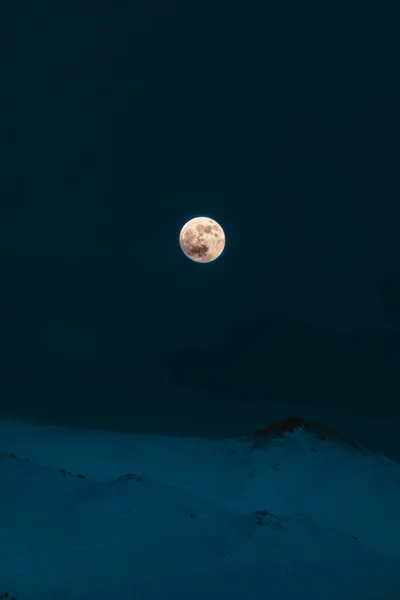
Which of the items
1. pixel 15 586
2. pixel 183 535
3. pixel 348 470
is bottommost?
pixel 348 470

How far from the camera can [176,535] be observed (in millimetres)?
30391

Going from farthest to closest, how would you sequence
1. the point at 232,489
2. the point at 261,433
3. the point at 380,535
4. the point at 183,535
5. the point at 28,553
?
1. the point at 261,433
2. the point at 232,489
3. the point at 380,535
4. the point at 183,535
5. the point at 28,553

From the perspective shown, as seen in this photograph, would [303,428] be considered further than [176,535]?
Yes

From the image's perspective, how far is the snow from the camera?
22891mm

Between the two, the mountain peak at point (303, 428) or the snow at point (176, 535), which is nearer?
the snow at point (176, 535)

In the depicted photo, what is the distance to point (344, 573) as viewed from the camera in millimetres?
27000

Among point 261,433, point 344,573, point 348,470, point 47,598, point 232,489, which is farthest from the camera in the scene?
point 261,433

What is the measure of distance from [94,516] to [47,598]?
13015 millimetres

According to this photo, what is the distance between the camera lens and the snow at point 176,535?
22.9m

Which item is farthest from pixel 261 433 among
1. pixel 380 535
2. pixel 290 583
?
pixel 290 583

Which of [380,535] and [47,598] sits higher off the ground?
[47,598]

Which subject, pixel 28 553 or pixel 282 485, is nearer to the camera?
pixel 28 553

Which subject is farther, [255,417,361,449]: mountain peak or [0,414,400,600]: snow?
[255,417,361,449]: mountain peak

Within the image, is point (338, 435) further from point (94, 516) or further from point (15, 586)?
point (15, 586)
